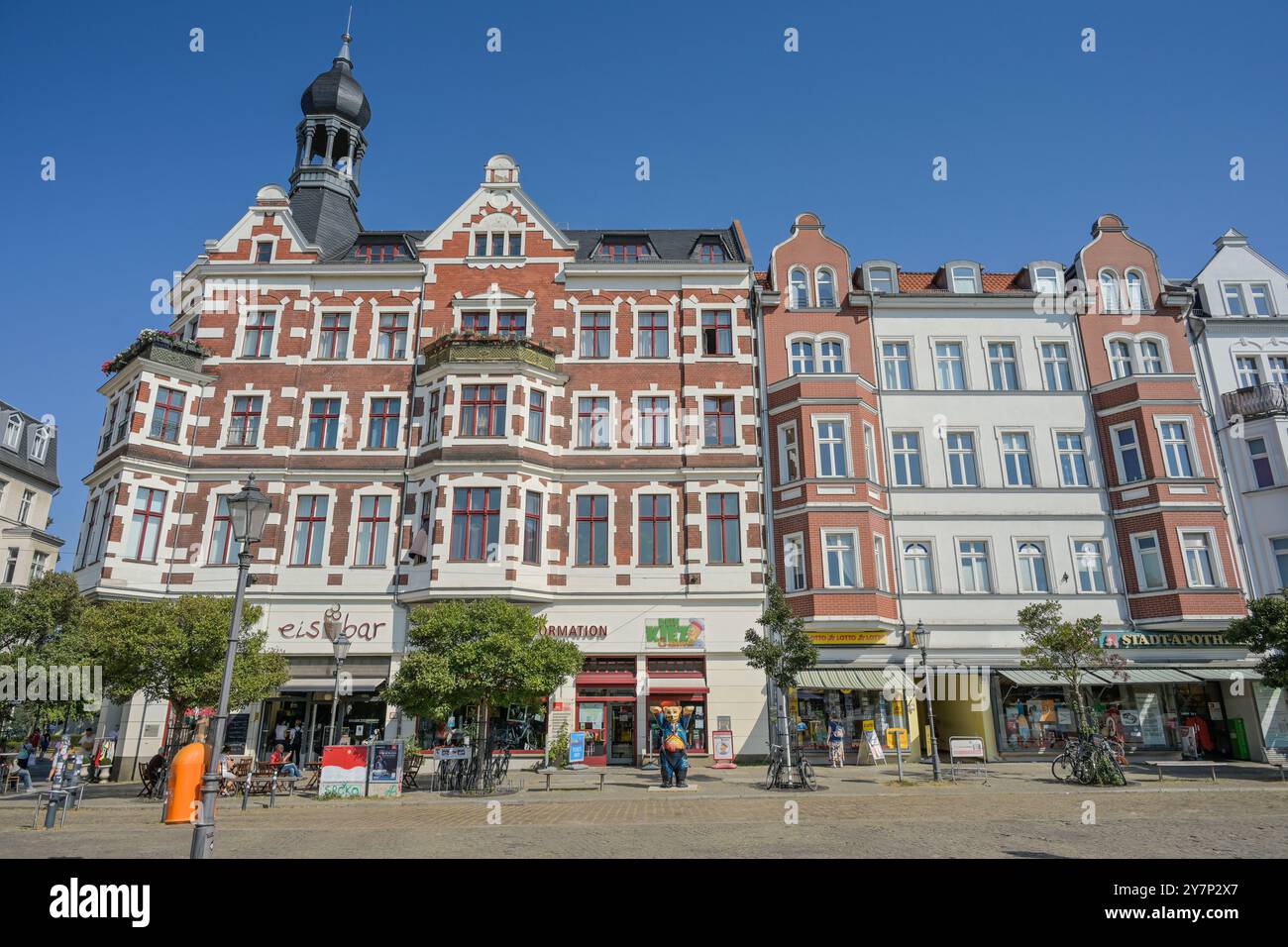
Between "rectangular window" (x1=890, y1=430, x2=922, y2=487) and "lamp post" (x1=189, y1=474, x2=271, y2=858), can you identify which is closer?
"lamp post" (x1=189, y1=474, x2=271, y2=858)

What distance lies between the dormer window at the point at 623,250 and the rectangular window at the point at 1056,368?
59.1 feet

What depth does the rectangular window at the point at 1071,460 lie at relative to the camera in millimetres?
30391

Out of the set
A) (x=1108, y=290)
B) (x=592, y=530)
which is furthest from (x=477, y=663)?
(x=1108, y=290)

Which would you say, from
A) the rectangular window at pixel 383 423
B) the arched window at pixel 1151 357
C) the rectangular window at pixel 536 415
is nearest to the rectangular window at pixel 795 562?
the rectangular window at pixel 536 415

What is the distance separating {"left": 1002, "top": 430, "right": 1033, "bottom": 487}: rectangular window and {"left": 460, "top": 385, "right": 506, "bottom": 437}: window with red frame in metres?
20.8

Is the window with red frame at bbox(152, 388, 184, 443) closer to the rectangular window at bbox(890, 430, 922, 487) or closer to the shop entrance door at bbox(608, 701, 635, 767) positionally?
the shop entrance door at bbox(608, 701, 635, 767)

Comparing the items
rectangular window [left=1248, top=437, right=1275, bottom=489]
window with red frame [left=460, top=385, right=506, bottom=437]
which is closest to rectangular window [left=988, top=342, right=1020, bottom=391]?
rectangular window [left=1248, top=437, right=1275, bottom=489]

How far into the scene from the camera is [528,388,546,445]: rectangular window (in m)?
29.4

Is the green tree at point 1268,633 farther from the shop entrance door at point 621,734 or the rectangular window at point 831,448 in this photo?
the shop entrance door at point 621,734
